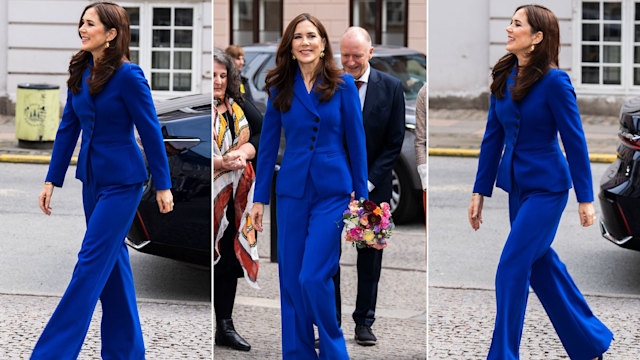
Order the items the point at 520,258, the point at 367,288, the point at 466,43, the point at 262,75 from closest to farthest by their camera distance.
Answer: the point at 520,258 → the point at 367,288 → the point at 262,75 → the point at 466,43

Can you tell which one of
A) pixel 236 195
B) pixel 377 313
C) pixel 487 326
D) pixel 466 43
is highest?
pixel 466 43

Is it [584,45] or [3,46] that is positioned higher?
[584,45]

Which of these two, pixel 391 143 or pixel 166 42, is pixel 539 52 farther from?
pixel 166 42

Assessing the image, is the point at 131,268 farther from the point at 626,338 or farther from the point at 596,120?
the point at 596,120

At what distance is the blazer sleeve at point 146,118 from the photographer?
521 cm

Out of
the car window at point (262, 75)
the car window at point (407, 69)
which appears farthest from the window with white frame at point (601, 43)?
the car window at point (407, 69)

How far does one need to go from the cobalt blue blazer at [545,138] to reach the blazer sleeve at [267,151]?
1.07 metres

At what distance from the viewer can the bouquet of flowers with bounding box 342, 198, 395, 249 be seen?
4.98 meters

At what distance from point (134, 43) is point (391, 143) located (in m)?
1.42

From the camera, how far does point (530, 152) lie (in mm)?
5352

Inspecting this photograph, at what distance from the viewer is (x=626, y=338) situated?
637 centimetres

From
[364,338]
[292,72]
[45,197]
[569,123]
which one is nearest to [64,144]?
[45,197]

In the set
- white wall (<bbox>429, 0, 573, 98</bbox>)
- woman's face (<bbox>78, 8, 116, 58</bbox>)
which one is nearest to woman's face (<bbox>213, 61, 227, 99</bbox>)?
woman's face (<bbox>78, 8, 116, 58</bbox>)

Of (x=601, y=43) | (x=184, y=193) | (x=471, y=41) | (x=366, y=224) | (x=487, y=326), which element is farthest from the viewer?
(x=601, y=43)
